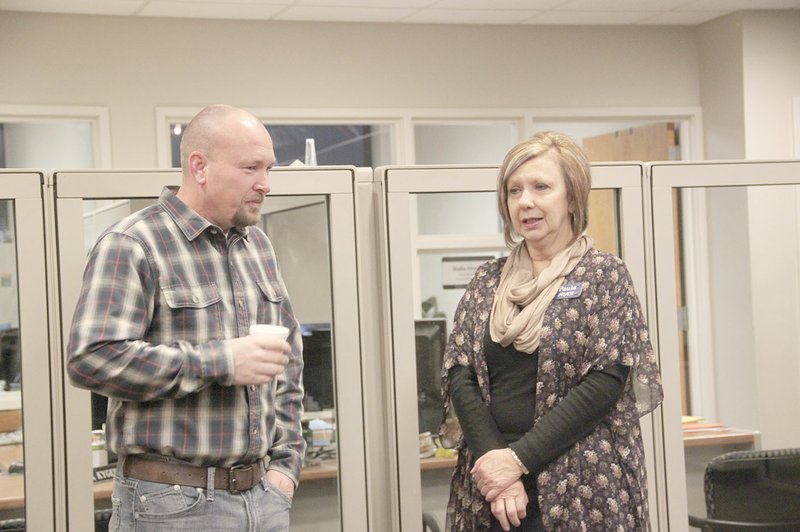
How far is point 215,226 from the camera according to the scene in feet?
5.98

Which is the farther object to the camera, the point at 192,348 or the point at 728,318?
the point at 728,318

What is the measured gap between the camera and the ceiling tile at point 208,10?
4969 mm

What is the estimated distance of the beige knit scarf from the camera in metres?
1.95

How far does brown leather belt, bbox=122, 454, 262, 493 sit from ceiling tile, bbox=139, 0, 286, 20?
363cm

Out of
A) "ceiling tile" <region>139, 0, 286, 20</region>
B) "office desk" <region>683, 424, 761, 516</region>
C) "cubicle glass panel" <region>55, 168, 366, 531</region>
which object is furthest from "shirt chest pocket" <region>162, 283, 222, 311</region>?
"ceiling tile" <region>139, 0, 286, 20</region>

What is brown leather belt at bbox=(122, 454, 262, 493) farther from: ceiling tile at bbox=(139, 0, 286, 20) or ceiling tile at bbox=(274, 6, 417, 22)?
ceiling tile at bbox=(274, 6, 417, 22)

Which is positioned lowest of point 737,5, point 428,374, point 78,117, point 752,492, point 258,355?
point 752,492

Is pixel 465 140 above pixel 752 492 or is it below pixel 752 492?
above

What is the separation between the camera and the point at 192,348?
1.69 m

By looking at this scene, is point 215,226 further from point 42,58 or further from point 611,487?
point 42,58

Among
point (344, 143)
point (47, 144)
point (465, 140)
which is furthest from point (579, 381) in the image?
point (47, 144)

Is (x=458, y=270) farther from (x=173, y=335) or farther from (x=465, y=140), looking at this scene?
(x=465, y=140)

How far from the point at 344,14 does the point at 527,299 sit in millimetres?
3651

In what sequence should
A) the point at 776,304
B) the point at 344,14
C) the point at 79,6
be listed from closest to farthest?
the point at 776,304, the point at 79,6, the point at 344,14
